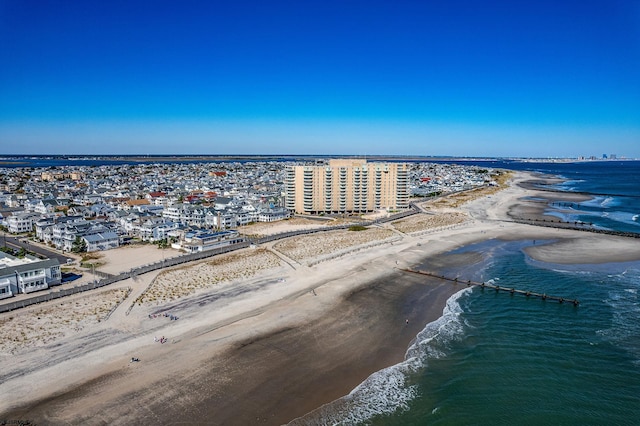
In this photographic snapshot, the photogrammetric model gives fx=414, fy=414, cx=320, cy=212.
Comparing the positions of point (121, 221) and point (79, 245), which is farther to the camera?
point (121, 221)

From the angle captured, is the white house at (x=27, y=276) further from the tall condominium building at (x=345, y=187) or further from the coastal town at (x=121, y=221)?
the tall condominium building at (x=345, y=187)

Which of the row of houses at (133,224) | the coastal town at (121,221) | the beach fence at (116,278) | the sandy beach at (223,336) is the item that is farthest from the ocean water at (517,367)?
the row of houses at (133,224)

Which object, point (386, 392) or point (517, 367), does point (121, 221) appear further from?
point (517, 367)

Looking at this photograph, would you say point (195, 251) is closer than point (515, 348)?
No

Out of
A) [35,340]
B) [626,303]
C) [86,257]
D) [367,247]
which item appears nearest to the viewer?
[35,340]

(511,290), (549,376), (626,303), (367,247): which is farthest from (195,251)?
(626,303)

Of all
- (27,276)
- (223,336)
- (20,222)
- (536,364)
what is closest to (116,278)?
(27,276)

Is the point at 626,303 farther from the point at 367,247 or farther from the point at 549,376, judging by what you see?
the point at 367,247
